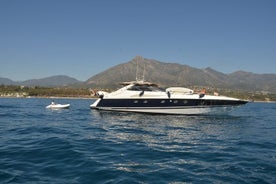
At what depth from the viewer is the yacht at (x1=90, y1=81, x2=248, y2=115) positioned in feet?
105

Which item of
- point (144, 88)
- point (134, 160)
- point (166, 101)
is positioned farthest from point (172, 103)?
point (134, 160)

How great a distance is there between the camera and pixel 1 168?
9.17 meters

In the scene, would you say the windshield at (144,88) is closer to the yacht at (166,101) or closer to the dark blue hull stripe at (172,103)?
the yacht at (166,101)

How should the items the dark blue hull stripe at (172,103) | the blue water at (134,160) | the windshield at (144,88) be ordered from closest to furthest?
the blue water at (134,160), the dark blue hull stripe at (172,103), the windshield at (144,88)

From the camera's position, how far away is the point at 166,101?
3291 centimetres

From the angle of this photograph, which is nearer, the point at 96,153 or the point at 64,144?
the point at 96,153

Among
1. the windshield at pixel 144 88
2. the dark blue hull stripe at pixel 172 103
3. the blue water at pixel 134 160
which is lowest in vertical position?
the blue water at pixel 134 160

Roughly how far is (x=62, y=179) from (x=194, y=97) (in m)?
25.5

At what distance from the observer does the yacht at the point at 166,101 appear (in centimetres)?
3212

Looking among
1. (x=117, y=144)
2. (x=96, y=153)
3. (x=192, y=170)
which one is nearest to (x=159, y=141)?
(x=117, y=144)

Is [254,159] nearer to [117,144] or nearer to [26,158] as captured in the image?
[117,144]

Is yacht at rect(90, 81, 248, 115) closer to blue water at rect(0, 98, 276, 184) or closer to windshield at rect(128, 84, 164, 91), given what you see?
windshield at rect(128, 84, 164, 91)

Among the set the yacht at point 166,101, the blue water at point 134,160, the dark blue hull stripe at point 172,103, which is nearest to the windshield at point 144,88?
the yacht at point 166,101

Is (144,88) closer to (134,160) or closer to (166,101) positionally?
(166,101)
